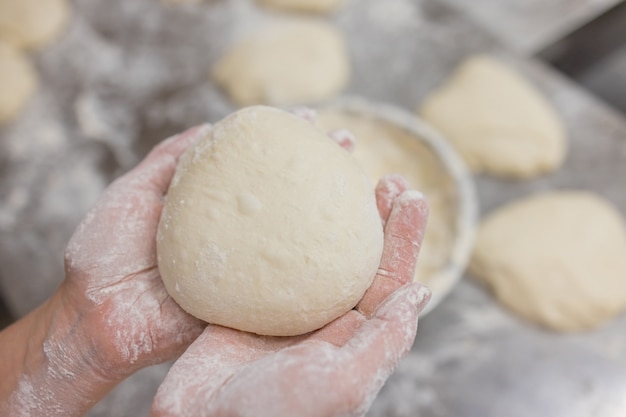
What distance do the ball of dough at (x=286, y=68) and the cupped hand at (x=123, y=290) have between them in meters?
1.10

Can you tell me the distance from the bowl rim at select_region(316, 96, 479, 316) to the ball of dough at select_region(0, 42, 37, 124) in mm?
1343

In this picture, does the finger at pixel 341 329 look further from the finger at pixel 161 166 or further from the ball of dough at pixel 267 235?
the finger at pixel 161 166

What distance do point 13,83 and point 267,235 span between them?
1.81 m

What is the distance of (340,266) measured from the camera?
39.5 inches

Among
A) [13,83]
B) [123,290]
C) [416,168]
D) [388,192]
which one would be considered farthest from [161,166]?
[13,83]

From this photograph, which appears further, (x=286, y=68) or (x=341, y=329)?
(x=286, y=68)

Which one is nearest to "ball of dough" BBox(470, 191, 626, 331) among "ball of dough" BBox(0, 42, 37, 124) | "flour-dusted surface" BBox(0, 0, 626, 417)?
"flour-dusted surface" BBox(0, 0, 626, 417)

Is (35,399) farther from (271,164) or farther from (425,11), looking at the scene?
(425,11)

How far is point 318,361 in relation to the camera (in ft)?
2.70

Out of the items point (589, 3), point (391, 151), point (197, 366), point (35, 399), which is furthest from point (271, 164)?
point (589, 3)

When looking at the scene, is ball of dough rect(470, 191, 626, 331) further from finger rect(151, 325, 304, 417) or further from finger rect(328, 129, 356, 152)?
finger rect(151, 325, 304, 417)

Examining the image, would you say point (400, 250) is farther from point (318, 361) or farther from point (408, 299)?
point (318, 361)

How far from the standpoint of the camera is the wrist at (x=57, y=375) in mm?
1104

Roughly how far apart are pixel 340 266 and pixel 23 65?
2034 millimetres
